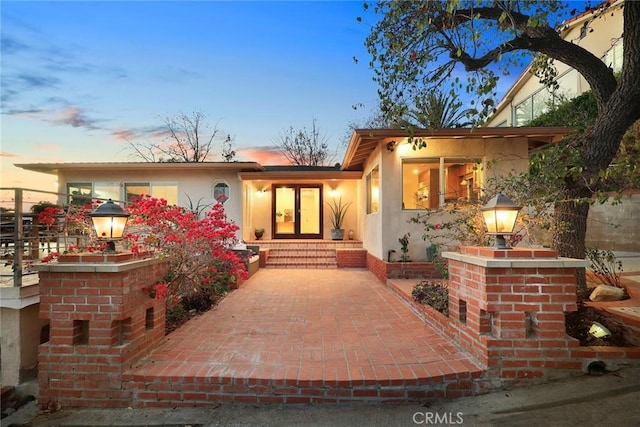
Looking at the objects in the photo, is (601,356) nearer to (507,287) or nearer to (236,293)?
(507,287)

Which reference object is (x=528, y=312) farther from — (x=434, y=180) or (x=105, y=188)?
(x=105, y=188)

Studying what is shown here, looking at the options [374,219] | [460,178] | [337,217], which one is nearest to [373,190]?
[374,219]

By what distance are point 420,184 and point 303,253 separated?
4.19 metres

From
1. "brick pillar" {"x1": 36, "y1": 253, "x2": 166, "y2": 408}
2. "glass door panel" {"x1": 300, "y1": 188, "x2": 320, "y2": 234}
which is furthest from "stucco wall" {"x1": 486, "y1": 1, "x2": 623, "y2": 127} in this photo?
"brick pillar" {"x1": 36, "y1": 253, "x2": 166, "y2": 408}

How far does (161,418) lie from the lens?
2.34m

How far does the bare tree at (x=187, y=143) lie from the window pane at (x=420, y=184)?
16.9 meters

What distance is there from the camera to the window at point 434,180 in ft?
22.5

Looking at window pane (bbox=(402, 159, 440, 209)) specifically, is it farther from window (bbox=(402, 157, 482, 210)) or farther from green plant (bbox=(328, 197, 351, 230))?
green plant (bbox=(328, 197, 351, 230))

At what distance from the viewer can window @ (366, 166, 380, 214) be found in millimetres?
7835

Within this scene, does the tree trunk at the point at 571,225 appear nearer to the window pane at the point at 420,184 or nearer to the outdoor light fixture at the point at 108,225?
the window pane at the point at 420,184

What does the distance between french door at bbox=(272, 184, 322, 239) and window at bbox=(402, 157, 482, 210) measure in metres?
5.40

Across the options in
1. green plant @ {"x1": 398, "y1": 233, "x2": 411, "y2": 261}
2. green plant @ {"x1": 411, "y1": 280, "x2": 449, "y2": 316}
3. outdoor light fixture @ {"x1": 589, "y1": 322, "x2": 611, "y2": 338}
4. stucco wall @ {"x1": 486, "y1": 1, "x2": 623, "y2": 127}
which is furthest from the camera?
stucco wall @ {"x1": 486, "y1": 1, "x2": 623, "y2": 127}

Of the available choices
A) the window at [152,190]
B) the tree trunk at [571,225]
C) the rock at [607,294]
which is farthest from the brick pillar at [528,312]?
the window at [152,190]

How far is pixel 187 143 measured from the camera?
2159cm
